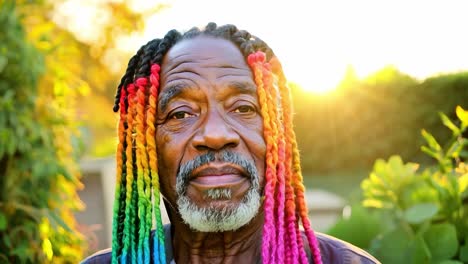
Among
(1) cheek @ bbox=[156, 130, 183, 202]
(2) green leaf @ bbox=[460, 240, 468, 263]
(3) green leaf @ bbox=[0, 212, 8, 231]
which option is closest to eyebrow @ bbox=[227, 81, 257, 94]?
(1) cheek @ bbox=[156, 130, 183, 202]

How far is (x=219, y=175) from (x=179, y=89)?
1.13 feet

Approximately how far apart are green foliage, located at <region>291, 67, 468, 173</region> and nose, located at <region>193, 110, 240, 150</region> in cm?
1090

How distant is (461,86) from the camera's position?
12.8 meters

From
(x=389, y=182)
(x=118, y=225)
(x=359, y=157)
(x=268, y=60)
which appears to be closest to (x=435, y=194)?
(x=389, y=182)

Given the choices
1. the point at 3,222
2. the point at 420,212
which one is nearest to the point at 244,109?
the point at 420,212

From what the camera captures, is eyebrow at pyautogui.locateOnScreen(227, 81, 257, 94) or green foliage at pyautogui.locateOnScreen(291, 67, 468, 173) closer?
eyebrow at pyautogui.locateOnScreen(227, 81, 257, 94)

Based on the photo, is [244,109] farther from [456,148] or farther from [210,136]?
[456,148]

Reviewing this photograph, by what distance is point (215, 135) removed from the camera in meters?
1.87

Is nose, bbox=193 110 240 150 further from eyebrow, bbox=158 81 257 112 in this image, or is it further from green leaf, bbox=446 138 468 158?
green leaf, bbox=446 138 468 158

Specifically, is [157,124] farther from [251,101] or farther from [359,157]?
[359,157]

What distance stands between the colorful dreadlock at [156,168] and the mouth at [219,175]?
109 mm

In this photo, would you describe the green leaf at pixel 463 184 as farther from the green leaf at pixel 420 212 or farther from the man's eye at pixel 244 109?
the man's eye at pixel 244 109

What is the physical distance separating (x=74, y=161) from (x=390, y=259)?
87.1 inches

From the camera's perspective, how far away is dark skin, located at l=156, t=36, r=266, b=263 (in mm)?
1877
